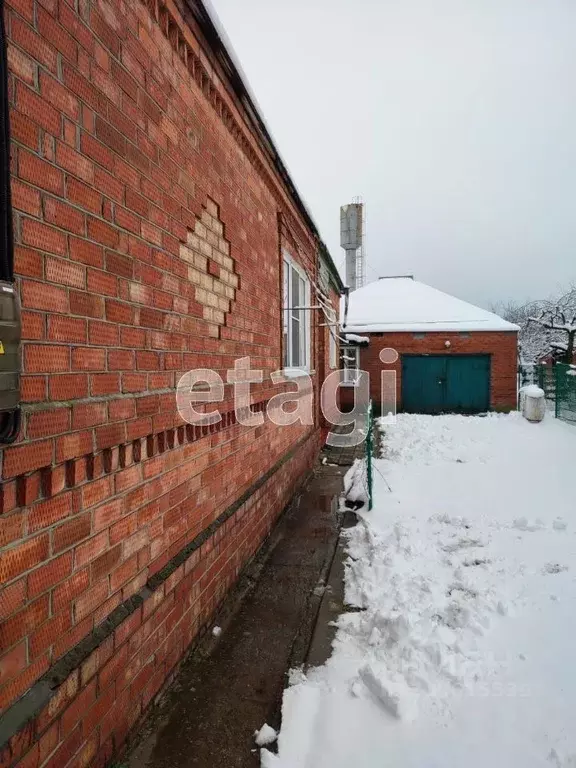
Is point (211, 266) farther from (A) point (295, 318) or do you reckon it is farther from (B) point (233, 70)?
(A) point (295, 318)

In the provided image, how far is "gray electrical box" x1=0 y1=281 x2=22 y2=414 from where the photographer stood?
4.13 feet

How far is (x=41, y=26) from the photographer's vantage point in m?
1.50

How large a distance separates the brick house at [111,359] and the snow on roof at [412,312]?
39.5 ft

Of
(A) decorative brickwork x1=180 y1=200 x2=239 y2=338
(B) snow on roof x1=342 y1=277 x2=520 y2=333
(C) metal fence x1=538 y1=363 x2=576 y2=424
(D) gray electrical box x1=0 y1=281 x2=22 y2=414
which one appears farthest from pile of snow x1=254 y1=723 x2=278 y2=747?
(B) snow on roof x1=342 y1=277 x2=520 y2=333

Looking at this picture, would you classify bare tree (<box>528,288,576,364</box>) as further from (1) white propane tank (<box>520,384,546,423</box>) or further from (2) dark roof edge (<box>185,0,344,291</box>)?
(2) dark roof edge (<box>185,0,344,291</box>)

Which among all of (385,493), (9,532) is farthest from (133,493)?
(385,493)

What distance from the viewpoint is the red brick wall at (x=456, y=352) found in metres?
15.3

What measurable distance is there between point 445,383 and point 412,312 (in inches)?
116

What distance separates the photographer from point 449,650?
2.51 meters

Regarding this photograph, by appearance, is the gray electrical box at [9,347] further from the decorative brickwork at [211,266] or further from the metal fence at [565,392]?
the metal fence at [565,392]

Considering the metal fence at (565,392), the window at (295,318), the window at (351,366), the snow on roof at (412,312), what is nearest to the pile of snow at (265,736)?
the window at (295,318)

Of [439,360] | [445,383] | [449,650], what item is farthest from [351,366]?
[449,650]

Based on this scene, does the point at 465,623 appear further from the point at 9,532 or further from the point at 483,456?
the point at 483,456

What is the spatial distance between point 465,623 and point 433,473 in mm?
4231
